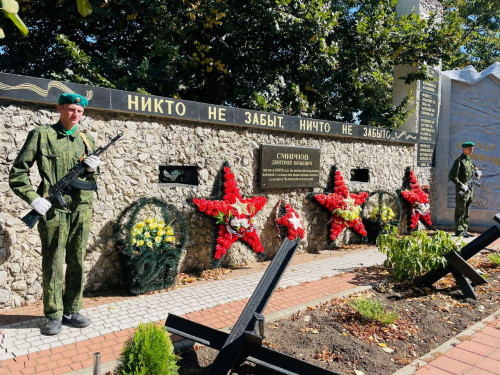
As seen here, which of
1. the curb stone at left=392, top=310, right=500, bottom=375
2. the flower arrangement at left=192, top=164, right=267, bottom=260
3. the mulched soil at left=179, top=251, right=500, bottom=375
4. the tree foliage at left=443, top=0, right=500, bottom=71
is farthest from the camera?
the tree foliage at left=443, top=0, right=500, bottom=71

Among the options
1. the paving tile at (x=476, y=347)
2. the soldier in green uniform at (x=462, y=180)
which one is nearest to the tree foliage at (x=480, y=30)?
the soldier in green uniform at (x=462, y=180)

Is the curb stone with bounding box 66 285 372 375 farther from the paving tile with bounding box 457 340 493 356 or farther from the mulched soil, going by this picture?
the paving tile with bounding box 457 340 493 356

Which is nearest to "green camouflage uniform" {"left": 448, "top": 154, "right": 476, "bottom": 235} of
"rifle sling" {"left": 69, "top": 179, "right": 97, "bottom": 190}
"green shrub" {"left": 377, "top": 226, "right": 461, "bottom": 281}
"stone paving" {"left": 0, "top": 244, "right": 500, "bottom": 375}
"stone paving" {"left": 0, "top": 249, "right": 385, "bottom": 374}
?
"stone paving" {"left": 0, "top": 249, "right": 385, "bottom": 374}

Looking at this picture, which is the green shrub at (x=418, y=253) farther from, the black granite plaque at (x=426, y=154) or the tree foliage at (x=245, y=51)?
the black granite plaque at (x=426, y=154)

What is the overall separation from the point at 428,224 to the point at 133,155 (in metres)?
8.22

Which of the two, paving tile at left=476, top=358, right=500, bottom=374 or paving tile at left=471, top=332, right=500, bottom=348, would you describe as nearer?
paving tile at left=476, top=358, right=500, bottom=374

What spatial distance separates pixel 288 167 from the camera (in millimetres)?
7320

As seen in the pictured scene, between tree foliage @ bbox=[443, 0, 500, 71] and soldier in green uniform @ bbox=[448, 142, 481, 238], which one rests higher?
tree foliage @ bbox=[443, 0, 500, 71]

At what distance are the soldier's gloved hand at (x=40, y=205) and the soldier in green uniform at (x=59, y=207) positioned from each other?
3 cm

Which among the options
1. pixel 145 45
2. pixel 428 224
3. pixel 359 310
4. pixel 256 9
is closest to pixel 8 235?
pixel 359 310

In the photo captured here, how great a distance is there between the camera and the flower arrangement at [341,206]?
7801mm

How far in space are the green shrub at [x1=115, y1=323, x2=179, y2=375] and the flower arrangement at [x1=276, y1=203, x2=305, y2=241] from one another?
4.38 metres

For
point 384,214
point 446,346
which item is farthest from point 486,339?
point 384,214

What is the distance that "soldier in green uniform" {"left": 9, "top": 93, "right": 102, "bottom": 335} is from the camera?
Answer: 3734 millimetres
